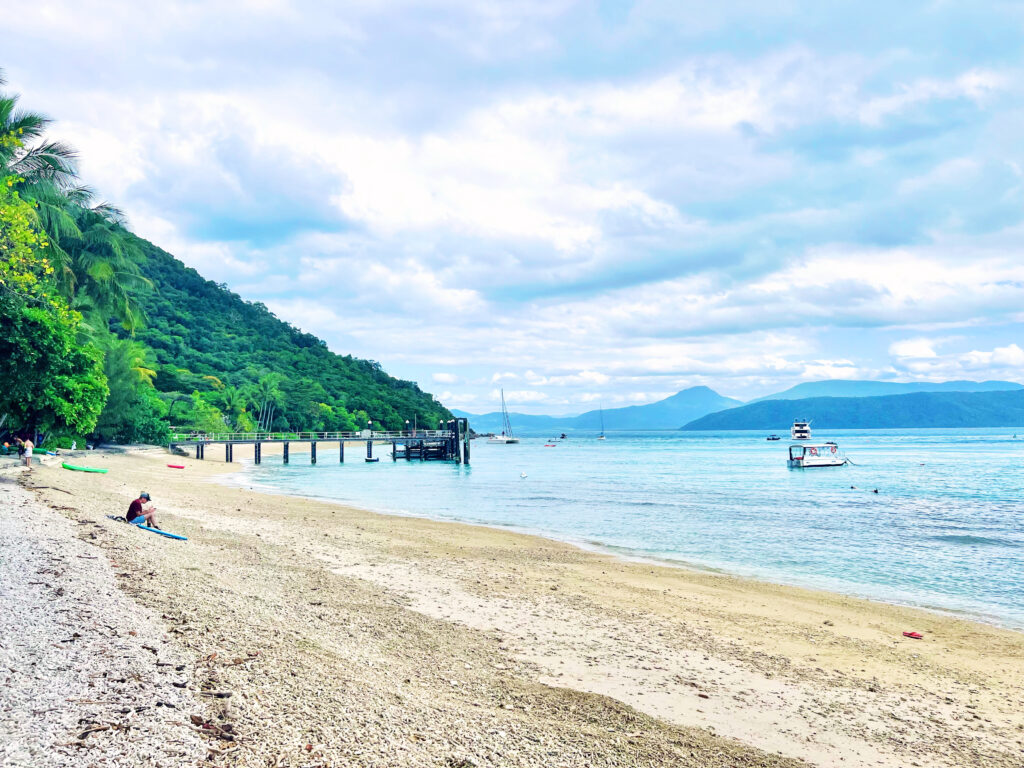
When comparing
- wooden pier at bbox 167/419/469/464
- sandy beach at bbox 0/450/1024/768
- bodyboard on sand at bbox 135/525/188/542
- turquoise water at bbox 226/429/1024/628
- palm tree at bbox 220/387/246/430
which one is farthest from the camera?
palm tree at bbox 220/387/246/430

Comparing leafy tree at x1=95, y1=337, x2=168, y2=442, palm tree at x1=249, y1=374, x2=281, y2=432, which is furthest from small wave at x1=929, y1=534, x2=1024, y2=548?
palm tree at x1=249, y1=374, x2=281, y2=432

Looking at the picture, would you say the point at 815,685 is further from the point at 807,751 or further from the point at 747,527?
the point at 747,527

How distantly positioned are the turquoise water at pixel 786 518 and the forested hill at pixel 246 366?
4473 cm

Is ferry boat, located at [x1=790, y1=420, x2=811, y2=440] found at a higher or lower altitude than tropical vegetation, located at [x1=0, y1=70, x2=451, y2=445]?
lower

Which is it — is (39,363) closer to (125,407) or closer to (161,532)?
(161,532)

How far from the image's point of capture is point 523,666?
774cm

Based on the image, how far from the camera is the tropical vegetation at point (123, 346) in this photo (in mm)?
22953

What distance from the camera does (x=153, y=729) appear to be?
4.59 m

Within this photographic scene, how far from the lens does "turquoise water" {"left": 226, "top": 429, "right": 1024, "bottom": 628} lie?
619 inches

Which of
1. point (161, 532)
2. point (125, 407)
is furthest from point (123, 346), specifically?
point (161, 532)

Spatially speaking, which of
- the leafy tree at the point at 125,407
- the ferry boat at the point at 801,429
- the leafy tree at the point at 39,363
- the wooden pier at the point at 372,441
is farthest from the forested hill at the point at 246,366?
the ferry boat at the point at 801,429

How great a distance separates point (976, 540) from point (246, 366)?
329 ft

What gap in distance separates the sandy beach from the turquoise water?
3176 mm

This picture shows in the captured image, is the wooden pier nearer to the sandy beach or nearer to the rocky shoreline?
the sandy beach
